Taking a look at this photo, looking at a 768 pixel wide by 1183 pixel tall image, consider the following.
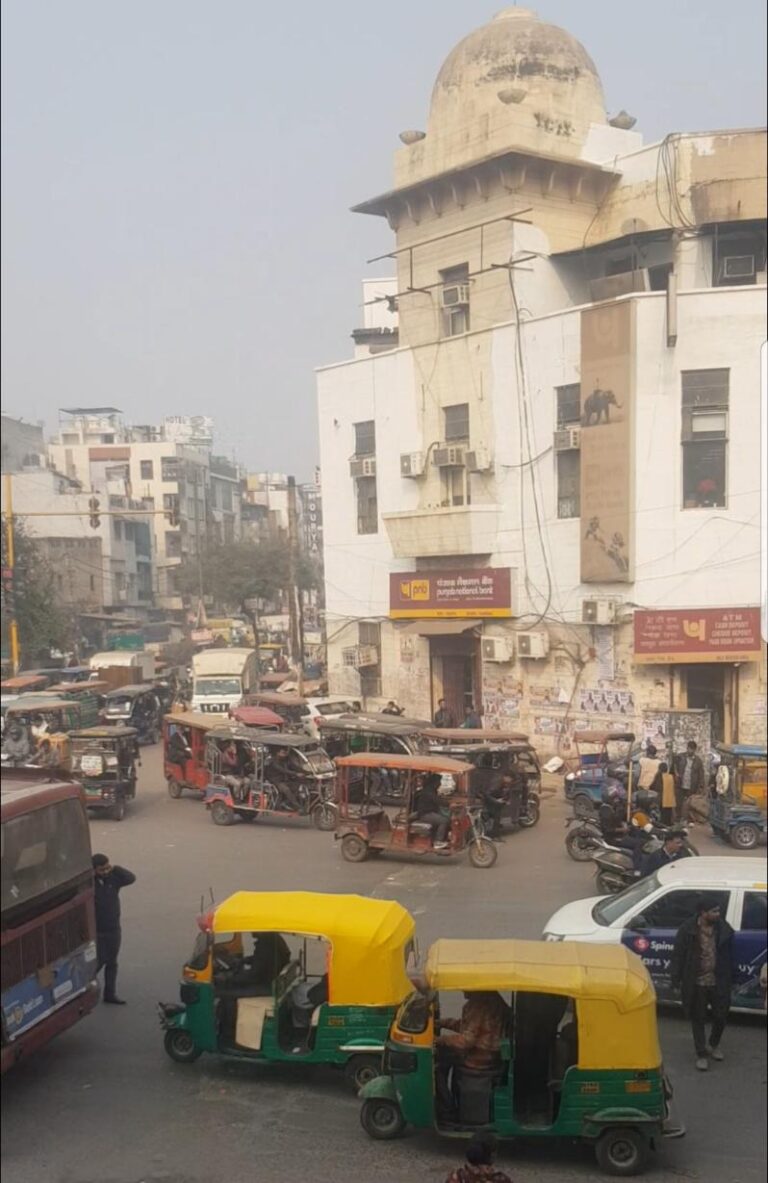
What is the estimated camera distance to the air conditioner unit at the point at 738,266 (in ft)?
13.2

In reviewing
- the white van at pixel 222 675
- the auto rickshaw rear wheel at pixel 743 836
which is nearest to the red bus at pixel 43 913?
the auto rickshaw rear wheel at pixel 743 836

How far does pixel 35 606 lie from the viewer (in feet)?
36.1

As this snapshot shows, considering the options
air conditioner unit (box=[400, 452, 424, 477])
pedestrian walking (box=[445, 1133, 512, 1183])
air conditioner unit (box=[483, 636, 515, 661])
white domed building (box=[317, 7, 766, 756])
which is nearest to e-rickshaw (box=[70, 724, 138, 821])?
air conditioner unit (box=[483, 636, 515, 661])

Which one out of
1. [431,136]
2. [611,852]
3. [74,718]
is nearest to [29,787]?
[431,136]

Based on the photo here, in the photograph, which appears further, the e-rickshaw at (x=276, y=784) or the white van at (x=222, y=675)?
the white van at (x=222, y=675)

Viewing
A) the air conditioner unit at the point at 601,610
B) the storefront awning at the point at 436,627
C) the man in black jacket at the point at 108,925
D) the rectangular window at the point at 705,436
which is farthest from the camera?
the storefront awning at the point at 436,627

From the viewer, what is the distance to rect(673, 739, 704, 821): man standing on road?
22.1ft

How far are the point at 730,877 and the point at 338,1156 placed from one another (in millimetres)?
2108

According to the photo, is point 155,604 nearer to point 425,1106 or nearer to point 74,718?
point 425,1106

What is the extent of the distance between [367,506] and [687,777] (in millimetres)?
3939

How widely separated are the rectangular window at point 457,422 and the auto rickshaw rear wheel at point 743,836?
183 cm

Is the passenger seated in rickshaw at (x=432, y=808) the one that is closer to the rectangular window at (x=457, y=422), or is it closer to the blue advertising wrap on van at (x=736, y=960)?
the blue advertising wrap on van at (x=736, y=960)

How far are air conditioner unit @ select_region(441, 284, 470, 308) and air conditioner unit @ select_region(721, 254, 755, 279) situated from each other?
1114 mm

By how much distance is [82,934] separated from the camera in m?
3.91
